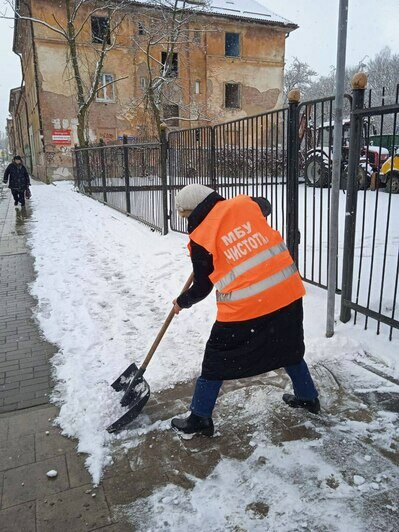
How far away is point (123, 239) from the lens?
28.3 feet

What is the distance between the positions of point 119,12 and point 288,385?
2881 centimetres

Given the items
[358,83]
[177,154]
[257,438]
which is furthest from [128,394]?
[177,154]

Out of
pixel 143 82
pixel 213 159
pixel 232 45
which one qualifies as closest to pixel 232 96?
pixel 232 45

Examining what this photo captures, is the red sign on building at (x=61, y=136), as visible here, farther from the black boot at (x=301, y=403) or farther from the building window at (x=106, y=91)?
the black boot at (x=301, y=403)

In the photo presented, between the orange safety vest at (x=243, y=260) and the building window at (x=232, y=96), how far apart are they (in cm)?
3035

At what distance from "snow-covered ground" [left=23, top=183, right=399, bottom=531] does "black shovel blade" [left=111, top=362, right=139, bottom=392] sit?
0.32 feet

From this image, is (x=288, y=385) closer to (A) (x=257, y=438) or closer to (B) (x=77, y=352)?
Answer: (A) (x=257, y=438)

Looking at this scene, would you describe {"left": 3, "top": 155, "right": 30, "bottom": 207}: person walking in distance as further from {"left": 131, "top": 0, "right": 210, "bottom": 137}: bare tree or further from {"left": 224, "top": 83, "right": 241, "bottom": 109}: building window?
{"left": 224, "top": 83, "right": 241, "bottom": 109}: building window

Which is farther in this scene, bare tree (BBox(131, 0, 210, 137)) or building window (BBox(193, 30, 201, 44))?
building window (BBox(193, 30, 201, 44))

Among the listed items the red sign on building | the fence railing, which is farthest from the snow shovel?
the red sign on building

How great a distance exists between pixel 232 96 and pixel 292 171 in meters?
28.8

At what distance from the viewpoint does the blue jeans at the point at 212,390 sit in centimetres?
278

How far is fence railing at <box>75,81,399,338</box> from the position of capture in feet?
12.5

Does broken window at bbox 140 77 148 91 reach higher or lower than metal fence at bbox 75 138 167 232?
higher
